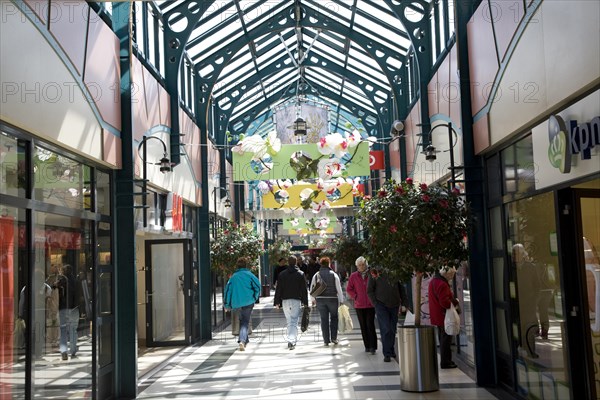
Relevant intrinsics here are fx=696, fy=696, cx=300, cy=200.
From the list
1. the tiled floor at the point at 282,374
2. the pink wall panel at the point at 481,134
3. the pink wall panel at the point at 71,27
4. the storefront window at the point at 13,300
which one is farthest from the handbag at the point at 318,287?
the storefront window at the point at 13,300

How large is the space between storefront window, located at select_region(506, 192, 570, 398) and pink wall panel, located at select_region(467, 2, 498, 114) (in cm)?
152

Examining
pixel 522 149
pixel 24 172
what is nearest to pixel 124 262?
pixel 24 172

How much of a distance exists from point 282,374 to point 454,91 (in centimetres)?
478

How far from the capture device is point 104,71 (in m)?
8.35

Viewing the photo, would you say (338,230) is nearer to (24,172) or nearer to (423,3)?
(423,3)

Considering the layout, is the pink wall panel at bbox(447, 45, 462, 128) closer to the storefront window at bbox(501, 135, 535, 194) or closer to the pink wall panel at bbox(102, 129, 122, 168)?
the storefront window at bbox(501, 135, 535, 194)

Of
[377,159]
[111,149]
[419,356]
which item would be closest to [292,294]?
[419,356]

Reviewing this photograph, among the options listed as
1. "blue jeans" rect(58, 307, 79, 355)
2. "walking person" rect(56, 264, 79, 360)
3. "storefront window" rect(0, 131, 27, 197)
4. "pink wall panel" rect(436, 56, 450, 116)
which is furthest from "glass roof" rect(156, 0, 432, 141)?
"storefront window" rect(0, 131, 27, 197)

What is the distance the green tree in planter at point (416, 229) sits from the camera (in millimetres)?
7945

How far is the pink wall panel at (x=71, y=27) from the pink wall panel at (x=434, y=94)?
5.98 metres

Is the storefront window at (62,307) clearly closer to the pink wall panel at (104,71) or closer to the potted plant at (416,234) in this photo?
the pink wall panel at (104,71)

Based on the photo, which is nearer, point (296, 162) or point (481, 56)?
point (481, 56)

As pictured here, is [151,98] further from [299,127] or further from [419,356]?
[419,356]

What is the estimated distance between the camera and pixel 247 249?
16078mm
